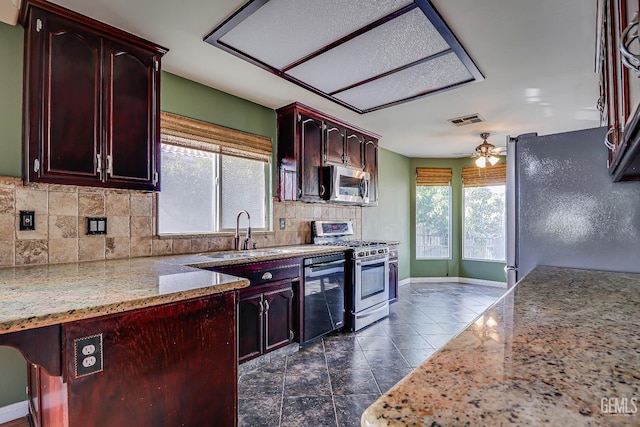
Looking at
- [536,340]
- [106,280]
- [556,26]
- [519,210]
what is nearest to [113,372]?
[106,280]

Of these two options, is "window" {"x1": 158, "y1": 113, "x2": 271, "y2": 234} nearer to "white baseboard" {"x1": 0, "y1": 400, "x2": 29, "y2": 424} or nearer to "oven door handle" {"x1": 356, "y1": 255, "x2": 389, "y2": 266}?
"oven door handle" {"x1": 356, "y1": 255, "x2": 389, "y2": 266}

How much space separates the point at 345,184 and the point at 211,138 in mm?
1655

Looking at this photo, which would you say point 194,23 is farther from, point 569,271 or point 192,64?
point 569,271

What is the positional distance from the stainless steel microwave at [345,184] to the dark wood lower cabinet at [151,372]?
2272 millimetres

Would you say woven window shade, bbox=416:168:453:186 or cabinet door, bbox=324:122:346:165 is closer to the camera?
cabinet door, bbox=324:122:346:165

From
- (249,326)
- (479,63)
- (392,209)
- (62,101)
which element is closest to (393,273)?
(392,209)

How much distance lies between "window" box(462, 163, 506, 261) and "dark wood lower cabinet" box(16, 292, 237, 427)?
18.0 feet

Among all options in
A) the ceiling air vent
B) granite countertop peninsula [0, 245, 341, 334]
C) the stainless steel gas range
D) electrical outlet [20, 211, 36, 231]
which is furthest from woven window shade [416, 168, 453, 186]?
electrical outlet [20, 211, 36, 231]

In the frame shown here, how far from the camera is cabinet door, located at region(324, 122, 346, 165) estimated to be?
371cm

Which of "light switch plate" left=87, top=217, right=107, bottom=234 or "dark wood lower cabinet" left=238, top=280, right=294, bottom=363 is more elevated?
"light switch plate" left=87, top=217, right=107, bottom=234

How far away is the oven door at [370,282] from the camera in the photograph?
3441 millimetres

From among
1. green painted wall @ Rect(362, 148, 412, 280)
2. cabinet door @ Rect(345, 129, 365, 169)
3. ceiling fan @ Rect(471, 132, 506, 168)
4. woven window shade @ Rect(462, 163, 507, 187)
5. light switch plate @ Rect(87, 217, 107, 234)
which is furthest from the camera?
woven window shade @ Rect(462, 163, 507, 187)

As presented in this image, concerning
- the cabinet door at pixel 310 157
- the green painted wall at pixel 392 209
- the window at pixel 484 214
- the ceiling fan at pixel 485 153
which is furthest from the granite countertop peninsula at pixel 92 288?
the window at pixel 484 214

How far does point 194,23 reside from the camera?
1.97 metres
